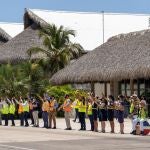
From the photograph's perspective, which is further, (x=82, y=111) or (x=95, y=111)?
(x=82, y=111)

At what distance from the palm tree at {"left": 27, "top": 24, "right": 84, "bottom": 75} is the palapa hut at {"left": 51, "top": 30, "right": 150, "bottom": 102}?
152 inches

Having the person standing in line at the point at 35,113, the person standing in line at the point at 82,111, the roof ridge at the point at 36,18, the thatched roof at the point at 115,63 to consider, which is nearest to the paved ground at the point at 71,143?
the person standing in line at the point at 82,111

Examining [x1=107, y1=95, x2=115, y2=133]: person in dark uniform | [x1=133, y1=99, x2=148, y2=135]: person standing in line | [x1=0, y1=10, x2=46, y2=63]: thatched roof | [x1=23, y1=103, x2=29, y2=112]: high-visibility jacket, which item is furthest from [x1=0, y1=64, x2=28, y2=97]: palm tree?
[x1=133, y1=99, x2=148, y2=135]: person standing in line

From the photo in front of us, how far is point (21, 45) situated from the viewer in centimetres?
5500

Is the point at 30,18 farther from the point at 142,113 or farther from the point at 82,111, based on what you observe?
the point at 142,113

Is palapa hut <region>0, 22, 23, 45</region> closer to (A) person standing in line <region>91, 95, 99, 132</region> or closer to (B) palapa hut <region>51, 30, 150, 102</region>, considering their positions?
(B) palapa hut <region>51, 30, 150, 102</region>

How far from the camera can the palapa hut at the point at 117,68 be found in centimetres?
3919

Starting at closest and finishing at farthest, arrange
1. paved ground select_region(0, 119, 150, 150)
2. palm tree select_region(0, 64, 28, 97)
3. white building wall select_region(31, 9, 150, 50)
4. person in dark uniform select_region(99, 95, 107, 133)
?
paved ground select_region(0, 119, 150, 150), person in dark uniform select_region(99, 95, 107, 133), palm tree select_region(0, 64, 28, 97), white building wall select_region(31, 9, 150, 50)

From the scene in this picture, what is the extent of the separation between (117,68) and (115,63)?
1.18 metres

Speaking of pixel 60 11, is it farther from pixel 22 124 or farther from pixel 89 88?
pixel 22 124

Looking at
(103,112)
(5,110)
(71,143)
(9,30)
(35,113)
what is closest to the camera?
(71,143)

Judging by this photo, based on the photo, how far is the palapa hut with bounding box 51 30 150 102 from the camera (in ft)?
→ 129

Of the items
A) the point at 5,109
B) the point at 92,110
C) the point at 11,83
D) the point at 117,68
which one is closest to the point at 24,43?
the point at 11,83

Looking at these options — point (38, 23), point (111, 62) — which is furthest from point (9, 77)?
point (38, 23)
